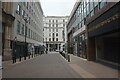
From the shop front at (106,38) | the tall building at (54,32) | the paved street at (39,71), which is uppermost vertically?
the tall building at (54,32)

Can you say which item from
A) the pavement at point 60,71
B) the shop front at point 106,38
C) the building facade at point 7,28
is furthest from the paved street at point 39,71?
the building facade at point 7,28

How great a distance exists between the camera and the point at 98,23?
70.9ft

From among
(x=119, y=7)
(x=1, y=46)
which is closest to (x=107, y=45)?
(x=119, y=7)

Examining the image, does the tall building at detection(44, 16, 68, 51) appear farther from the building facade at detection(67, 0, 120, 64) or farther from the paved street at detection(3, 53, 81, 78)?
the paved street at detection(3, 53, 81, 78)

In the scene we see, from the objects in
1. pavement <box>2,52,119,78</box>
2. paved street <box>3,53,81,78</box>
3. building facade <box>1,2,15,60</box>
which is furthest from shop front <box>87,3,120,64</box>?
building facade <box>1,2,15,60</box>

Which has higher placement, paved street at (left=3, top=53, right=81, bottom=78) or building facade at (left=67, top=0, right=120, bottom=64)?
building facade at (left=67, top=0, right=120, bottom=64)

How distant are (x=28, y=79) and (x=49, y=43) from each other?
120578mm

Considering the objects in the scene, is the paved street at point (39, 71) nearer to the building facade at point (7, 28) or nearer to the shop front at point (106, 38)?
the shop front at point (106, 38)

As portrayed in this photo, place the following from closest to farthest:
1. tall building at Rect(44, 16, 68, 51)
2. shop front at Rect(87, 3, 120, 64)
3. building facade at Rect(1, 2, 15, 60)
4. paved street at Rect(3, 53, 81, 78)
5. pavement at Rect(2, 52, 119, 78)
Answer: pavement at Rect(2, 52, 119, 78) → paved street at Rect(3, 53, 81, 78) → shop front at Rect(87, 3, 120, 64) → building facade at Rect(1, 2, 15, 60) → tall building at Rect(44, 16, 68, 51)

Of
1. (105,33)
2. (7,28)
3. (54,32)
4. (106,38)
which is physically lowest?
(106,38)

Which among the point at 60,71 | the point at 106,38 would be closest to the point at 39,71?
the point at 60,71

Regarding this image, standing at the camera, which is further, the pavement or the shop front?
the shop front

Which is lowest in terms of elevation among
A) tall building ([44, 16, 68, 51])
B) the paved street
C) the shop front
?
the paved street

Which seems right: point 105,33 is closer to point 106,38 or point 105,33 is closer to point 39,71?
point 106,38
